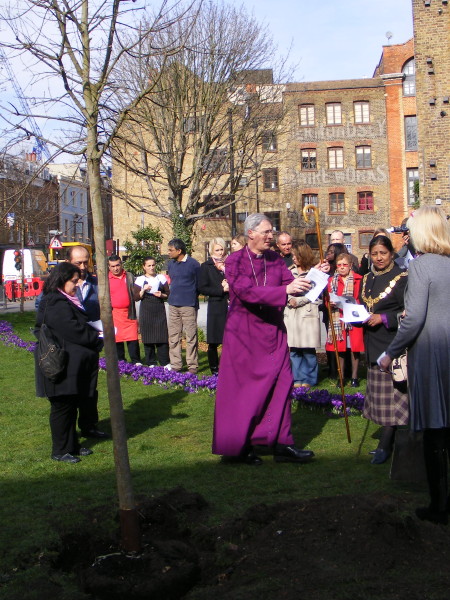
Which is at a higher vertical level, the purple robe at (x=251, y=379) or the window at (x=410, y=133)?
the window at (x=410, y=133)

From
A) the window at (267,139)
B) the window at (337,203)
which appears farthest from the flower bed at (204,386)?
the window at (337,203)

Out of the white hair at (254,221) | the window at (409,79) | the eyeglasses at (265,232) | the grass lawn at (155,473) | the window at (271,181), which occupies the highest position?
the window at (409,79)

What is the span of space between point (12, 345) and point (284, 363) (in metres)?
12.1

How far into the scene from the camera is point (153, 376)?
11.5 meters

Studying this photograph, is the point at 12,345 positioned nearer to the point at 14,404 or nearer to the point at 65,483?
the point at 14,404

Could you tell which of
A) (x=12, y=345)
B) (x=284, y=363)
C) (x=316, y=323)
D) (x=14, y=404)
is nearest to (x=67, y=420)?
(x=284, y=363)

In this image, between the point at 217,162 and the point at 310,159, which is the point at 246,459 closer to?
the point at 217,162

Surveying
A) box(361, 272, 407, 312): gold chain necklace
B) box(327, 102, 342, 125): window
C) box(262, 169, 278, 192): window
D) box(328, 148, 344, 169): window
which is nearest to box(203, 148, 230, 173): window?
box(262, 169, 278, 192): window

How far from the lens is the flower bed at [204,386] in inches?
347

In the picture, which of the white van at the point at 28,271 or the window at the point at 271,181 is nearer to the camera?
the white van at the point at 28,271

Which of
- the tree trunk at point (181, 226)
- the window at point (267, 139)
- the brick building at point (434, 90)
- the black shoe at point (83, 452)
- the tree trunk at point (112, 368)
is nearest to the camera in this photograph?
the tree trunk at point (112, 368)

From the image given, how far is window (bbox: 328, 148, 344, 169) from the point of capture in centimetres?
5602

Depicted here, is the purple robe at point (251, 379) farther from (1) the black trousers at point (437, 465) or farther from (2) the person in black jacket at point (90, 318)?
(1) the black trousers at point (437, 465)

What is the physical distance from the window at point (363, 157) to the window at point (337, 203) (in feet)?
8.24
